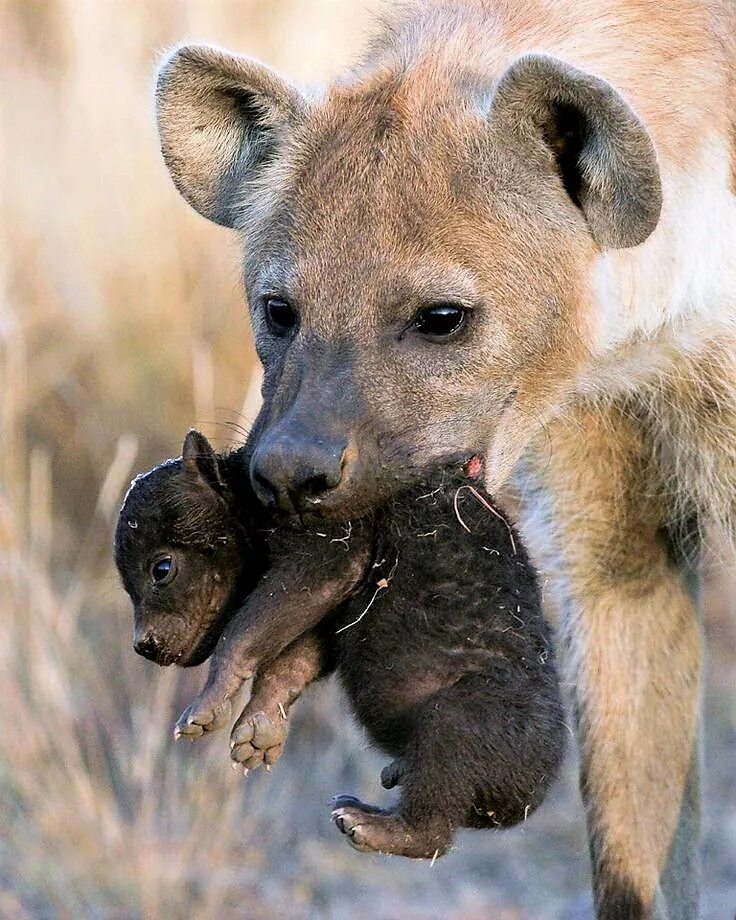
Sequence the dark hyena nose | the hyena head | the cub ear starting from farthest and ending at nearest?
the cub ear
the hyena head
the dark hyena nose

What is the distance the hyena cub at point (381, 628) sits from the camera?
9.16 feet

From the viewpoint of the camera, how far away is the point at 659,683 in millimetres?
4043

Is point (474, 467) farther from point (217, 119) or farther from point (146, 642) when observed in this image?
point (217, 119)

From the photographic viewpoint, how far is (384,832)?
9.04 feet

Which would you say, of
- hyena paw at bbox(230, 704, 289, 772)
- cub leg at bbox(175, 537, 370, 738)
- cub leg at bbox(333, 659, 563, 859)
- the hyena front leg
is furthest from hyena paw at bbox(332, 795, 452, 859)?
the hyena front leg

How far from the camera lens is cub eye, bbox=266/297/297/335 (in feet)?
10.1

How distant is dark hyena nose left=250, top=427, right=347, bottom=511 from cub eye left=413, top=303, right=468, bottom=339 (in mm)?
314

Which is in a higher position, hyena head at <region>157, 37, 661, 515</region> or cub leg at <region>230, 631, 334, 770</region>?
hyena head at <region>157, 37, 661, 515</region>

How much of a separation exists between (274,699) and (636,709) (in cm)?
140

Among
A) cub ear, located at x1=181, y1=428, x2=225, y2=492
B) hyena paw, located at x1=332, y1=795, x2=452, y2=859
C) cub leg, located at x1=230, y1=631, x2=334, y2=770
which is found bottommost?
hyena paw, located at x1=332, y1=795, x2=452, y2=859

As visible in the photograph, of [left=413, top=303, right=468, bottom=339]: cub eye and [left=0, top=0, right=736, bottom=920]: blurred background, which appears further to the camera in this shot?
[left=0, top=0, right=736, bottom=920]: blurred background

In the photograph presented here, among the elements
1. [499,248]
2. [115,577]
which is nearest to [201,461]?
[499,248]

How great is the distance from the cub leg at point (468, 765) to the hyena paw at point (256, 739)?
0.14 m

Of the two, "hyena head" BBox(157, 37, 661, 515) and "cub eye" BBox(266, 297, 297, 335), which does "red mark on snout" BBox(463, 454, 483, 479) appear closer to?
"hyena head" BBox(157, 37, 661, 515)
